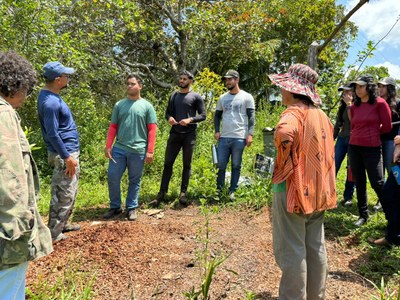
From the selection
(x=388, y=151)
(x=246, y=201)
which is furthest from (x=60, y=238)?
(x=388, y=151)

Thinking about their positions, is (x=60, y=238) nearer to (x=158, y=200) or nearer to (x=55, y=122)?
(x=55, y=122)

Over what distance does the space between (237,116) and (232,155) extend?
58cm

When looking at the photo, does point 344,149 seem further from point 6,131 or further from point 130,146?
point 6,131

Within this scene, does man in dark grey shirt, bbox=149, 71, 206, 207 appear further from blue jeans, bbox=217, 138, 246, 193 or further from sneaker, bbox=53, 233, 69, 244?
sneaker, bbox=53, 233, 69, 244

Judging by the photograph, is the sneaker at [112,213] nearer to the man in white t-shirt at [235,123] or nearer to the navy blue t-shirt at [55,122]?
the navy blue t-shirt at [55,122]

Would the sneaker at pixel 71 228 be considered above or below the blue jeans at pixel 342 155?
below

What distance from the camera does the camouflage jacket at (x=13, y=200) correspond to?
A: 1.62 meters

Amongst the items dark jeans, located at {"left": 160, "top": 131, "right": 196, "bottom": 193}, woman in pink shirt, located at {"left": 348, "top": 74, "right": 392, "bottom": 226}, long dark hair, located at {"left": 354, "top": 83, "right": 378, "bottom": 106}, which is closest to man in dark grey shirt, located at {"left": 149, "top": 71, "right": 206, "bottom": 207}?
dark jeans, located at {"left": 160, "top": 131, "right": 196, "bottom": 193}

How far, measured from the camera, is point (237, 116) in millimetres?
5078

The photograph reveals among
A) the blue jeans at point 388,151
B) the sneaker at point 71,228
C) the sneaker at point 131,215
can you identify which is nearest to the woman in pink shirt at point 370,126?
the blue jeans at point 388,151

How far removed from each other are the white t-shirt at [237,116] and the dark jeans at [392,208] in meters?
2.06

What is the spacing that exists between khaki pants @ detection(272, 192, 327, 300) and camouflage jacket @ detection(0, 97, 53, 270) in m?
1.55

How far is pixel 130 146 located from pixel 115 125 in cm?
39

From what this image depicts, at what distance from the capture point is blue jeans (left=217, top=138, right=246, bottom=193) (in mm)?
5098
